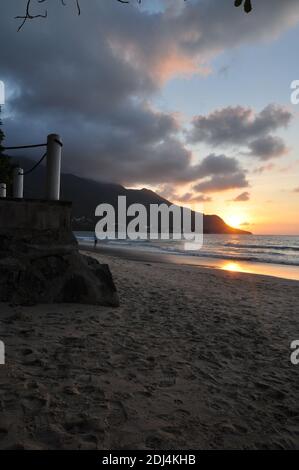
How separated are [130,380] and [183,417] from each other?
82cm

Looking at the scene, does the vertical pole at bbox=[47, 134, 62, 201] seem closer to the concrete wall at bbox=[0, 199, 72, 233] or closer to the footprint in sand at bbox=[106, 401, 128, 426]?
the concrete wall at bbox=[0, 199, 72, 233]

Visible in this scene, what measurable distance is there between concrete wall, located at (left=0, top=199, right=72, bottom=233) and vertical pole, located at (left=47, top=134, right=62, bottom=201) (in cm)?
26

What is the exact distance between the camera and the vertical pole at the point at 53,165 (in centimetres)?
649

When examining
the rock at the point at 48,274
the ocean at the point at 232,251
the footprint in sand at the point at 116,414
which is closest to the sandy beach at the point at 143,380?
the footprint in sand at the point at 116,414

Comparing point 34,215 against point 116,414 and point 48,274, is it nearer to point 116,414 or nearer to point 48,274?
point 48,274

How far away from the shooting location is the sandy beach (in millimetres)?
2721

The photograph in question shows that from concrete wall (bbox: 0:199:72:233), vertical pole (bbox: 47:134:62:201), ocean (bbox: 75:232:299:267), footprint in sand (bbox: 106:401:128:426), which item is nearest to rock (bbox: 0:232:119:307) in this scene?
concrete wall (bbox: 0:199:72:233)

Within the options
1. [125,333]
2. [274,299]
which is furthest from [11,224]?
[274,299]

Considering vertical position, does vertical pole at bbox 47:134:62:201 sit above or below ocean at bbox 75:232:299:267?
above

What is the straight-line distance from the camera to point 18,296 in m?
5.81

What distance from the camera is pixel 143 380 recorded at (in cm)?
369

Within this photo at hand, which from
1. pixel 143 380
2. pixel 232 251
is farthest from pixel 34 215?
pixel 232 251

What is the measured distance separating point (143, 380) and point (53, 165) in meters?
4.62
